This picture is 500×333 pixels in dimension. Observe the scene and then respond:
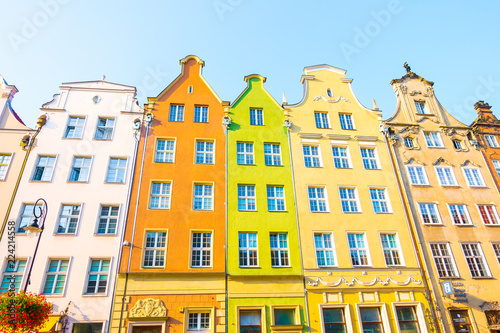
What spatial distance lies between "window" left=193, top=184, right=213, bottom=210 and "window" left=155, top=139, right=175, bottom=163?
290 centimetres

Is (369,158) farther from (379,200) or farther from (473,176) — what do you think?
(473,176)

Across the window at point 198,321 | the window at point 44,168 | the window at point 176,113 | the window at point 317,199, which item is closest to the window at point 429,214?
the window at point 317,199

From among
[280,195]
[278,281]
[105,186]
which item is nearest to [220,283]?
[278,281]

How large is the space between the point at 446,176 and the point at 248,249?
1701cm

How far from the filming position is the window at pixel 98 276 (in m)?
18.1

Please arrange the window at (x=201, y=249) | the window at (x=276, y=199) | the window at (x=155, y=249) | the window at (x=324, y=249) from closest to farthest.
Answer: the window at (x=155, y=249) → the window at (x=201, y=249) → the window at (x=324, y=249) → the window at (x=276, y=199)

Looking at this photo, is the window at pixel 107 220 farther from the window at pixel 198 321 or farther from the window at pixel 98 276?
the window at pixel 198 321

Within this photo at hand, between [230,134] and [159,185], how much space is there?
6.55m

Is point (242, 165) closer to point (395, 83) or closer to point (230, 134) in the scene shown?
point (230, 134)

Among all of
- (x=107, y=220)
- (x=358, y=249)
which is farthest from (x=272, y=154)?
(x=107, y=220)

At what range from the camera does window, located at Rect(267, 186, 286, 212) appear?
2205 centimetres

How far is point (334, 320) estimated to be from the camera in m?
19.1

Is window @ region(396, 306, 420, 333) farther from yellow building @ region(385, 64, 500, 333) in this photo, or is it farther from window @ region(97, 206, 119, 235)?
window @ region(97, 206, 119, 235)

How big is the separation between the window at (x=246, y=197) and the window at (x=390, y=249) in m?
9.21
